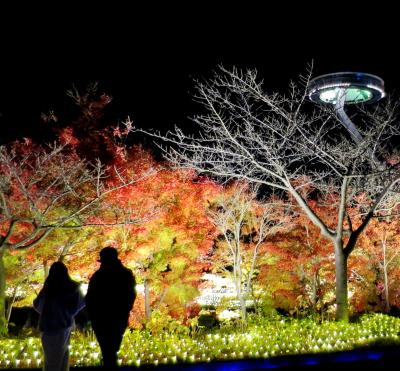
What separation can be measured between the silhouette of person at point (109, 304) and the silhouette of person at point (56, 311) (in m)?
0.74

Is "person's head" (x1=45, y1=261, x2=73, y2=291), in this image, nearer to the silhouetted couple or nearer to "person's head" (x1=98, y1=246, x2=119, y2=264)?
the silhouetted couple

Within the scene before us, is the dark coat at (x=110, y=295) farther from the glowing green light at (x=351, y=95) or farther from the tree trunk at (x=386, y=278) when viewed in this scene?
the tree trunk at (x=386, y=278)

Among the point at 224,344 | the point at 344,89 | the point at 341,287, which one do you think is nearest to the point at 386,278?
the point at 341,287

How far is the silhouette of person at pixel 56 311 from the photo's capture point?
533cm

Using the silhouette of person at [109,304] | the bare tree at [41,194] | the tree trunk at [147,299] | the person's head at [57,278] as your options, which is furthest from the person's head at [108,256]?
the tree trunk at [147,299]

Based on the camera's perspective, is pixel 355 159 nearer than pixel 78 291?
No

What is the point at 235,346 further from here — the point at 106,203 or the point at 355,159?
the point at 355,159

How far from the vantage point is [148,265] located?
12023 millimetres

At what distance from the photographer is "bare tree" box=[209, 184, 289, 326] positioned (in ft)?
45.1

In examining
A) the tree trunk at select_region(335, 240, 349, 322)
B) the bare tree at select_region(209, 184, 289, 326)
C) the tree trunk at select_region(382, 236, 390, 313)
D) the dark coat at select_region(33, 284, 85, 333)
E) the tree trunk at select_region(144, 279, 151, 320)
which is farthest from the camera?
the tree trunk at select_region(382, 236, 390, 313)

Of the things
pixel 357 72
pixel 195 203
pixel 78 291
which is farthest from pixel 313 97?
pixel 78 291

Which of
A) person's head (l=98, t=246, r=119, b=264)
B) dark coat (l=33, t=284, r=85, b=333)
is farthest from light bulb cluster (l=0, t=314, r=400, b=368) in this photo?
person's head (l=98, t=246, r=119, b=264)

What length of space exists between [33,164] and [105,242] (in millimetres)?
2856

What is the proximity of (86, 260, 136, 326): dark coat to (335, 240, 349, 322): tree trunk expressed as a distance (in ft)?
27.4
